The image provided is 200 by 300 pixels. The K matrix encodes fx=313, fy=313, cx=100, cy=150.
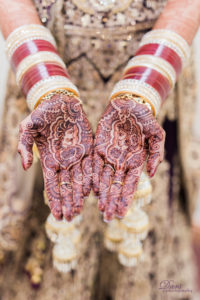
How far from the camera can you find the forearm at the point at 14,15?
0.49 meters

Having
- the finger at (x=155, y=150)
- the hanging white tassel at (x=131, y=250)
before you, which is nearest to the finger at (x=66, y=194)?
the finger at (x=155, y=150)

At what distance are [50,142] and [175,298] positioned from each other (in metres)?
0.58

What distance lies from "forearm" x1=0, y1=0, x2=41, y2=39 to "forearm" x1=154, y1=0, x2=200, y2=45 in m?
0.20

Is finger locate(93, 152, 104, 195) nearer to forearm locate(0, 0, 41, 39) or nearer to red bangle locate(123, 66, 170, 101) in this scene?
red bangle locate(123, 66, 170, 101)

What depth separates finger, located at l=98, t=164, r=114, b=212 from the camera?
40 cm

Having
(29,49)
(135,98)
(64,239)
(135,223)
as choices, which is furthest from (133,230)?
(29,49)

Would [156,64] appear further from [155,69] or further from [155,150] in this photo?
[155,150]

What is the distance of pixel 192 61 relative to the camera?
0.65 m

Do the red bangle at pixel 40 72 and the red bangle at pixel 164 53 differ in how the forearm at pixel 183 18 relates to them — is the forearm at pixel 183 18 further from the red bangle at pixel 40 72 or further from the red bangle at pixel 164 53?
the red bangle at pixel 40 72

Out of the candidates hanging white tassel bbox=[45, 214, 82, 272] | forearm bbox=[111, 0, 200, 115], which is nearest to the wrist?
forearm bbox=[111, 0, 200, 115]

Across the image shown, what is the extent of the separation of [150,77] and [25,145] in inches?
8.2

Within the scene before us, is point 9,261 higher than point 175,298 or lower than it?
higher

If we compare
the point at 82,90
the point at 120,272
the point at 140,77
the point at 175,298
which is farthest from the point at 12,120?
the point at 175,298

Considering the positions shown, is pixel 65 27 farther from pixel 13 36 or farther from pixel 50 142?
pixel 50 142
